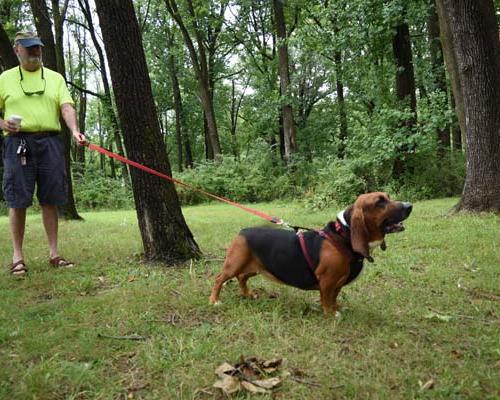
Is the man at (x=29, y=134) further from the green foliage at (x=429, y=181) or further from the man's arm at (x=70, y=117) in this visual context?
the green foliage at (x=429, y=181)

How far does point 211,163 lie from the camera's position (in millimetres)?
18984

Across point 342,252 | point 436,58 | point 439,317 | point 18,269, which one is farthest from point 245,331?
point 436,58

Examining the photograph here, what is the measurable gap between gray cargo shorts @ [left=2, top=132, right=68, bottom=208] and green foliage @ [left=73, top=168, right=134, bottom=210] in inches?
486

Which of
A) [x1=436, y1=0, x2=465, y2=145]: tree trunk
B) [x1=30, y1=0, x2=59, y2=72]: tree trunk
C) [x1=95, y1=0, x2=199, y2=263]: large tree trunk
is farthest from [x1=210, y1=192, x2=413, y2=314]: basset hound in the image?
[x1=30, y1=0, x2=59, y2=72]: tree trunk

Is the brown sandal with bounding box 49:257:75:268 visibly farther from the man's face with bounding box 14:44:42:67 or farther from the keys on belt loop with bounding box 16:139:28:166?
the man's face with bounding box 14:44:42:67

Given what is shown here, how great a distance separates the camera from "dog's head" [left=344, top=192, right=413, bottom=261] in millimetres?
3412

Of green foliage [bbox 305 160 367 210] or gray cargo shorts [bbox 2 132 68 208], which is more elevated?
gray cargo shorts [bbox 2 132 68 208]

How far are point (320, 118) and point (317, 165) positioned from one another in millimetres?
12833

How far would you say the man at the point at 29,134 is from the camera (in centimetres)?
489

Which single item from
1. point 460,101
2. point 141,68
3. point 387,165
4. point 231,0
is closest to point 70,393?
point 141,68

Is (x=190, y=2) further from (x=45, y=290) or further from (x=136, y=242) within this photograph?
(x=45, y=290)

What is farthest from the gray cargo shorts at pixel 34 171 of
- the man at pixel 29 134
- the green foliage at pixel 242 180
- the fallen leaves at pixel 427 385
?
the green foliage at pixel 242 180

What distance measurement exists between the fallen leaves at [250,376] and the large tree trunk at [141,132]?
258 cm

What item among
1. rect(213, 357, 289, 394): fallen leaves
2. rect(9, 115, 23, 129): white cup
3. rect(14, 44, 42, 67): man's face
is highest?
rect(14, 44, 42, 67): man's face
